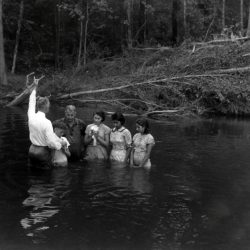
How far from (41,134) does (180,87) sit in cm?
1249

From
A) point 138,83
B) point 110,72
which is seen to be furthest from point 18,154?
point 110,72

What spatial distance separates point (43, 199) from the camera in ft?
29.2

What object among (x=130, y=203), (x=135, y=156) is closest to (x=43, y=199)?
(x=130, y=203)

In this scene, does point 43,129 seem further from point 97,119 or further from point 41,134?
point 97,119

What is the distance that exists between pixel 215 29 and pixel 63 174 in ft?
102

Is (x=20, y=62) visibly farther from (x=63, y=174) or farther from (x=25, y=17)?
(x=63, y=174)

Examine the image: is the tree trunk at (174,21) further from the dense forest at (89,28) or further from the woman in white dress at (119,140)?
the woman in white dress at (119,140)

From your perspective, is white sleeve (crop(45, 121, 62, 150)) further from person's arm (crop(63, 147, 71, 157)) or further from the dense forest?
the dense forest

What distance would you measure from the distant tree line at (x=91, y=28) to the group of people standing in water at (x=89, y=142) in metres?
24.9

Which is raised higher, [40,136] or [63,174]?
[40,136]

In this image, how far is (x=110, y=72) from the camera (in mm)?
27625

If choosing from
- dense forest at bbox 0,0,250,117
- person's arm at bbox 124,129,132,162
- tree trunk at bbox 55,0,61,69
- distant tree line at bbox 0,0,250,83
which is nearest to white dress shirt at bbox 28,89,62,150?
person's arm at bbox 124,129,132,162

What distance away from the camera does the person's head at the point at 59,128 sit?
433 inches

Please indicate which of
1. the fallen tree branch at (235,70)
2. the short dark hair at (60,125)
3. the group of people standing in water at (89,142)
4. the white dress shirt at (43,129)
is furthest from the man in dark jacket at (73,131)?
the fallen tree branch at (235,70)
